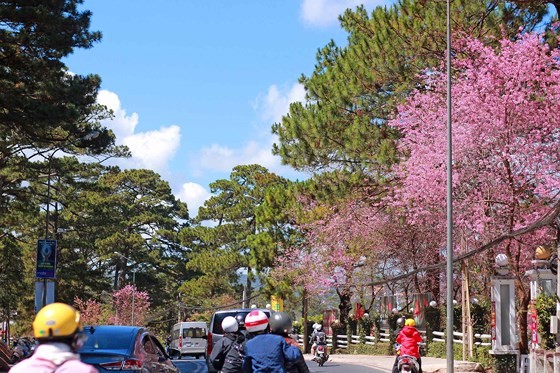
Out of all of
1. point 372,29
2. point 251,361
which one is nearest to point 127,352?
point 251,361

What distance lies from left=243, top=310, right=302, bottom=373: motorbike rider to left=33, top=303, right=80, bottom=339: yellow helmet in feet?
13.1

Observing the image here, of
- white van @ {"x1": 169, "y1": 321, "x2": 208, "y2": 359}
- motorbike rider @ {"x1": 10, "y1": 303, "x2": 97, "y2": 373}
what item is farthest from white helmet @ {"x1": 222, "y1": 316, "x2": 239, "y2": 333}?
white van @ {"x1": 169, "y1": 321, "x2": 208, "y2": 359}

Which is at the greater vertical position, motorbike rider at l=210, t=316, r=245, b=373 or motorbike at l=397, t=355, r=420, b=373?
motorbike rider at l=210, t=316, r=245, b=373

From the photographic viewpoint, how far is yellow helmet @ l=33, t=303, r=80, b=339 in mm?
4777

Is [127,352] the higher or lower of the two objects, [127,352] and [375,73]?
the lower

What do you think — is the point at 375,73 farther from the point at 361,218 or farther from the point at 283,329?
the point at 283,329

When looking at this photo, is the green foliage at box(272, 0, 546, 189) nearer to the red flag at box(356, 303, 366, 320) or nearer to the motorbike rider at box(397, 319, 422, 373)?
the motorbike rider at box(397, 319, 422, 373)

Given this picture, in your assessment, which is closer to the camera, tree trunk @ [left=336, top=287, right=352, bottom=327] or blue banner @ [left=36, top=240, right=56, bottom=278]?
blue banner @ [left=36, top=240, right=56, bottom=278]

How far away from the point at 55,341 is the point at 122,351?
312 inches

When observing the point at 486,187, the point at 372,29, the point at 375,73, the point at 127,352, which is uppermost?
the point at 372,29

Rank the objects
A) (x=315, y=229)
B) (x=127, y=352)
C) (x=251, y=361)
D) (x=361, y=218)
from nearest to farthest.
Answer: (x=251, y=361), (x=127, y=352), (x=361, y=218), (x=315, y=229)

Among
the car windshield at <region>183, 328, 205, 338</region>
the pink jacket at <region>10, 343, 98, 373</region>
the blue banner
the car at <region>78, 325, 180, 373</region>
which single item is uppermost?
the blue banner

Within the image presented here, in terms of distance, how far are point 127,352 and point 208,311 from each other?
7057 centimetres

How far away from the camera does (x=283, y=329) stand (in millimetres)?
8844
